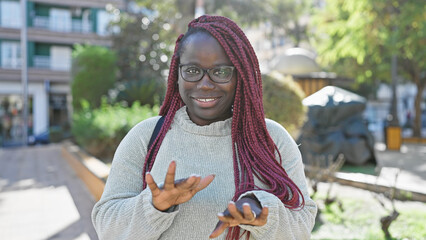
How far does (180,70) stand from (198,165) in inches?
16.0

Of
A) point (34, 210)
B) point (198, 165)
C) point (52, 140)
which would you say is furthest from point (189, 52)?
point (52, 140)

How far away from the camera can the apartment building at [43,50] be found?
1147 inches

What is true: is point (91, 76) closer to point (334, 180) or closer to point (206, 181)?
point (334, 180)

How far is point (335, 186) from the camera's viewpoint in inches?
292

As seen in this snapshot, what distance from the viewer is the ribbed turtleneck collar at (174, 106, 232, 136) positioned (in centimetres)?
185

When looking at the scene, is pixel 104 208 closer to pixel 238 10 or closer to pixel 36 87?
pixel 238 10

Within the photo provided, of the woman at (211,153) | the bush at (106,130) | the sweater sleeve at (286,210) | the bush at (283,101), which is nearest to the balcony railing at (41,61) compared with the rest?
the bush at (106,130)

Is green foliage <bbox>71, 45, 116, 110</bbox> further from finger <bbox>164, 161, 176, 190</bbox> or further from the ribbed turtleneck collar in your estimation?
finger <bbox>164, 161, 176, 190</bbox>

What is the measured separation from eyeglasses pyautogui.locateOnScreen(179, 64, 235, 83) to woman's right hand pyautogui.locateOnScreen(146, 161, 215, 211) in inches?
20.2

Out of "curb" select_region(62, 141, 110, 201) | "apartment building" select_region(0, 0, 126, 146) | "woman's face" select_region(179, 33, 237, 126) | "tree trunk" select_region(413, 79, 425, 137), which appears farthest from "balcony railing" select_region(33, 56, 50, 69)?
"woman's face" select_region(179, 33, 237, 126)

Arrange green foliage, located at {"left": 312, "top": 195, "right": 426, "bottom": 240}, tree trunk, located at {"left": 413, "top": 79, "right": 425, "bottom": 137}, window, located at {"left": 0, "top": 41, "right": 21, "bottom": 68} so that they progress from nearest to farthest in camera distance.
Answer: green foliage, located at {"left": 312, "top": 195, "right": 426, "bottom": 240} → tree trunk, located at {"left": 413, "top": 79, "right": 425, "bottom": 137} → window, located at {"left": 0, "top": 41, "right": 21, "bottom": 68}

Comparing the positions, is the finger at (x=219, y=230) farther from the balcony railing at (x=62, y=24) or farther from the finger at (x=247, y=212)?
the balcony railing at (x=62, y=24)

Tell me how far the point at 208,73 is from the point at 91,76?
1263cm

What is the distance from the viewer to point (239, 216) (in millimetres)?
1301
